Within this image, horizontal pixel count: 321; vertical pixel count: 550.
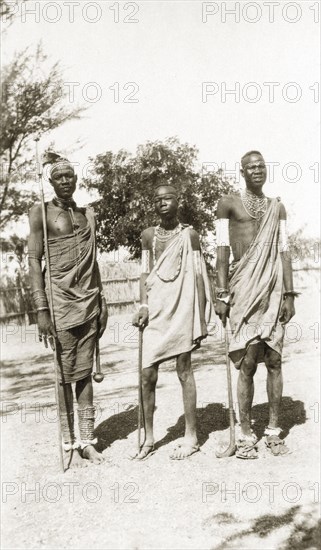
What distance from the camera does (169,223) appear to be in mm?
4523

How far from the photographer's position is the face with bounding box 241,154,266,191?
4.41 m

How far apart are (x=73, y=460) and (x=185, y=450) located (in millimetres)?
902

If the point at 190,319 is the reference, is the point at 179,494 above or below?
below

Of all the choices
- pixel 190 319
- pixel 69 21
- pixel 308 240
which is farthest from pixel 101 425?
pixel 308 240

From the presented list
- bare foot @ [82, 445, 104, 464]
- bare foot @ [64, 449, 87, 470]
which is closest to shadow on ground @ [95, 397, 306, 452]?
bare foot @ [82, 445, 104, 464]

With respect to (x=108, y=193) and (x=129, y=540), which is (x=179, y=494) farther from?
(x=108, y=193)

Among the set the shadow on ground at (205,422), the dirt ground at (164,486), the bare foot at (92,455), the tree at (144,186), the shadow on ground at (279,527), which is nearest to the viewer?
the shadow on ground at (279,527)

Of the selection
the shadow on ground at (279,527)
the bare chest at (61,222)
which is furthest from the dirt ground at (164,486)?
the bare chest at (61,222)

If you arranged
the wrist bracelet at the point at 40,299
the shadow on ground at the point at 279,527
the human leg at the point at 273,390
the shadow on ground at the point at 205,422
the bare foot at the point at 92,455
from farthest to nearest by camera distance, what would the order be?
the shadow on ground at the point at 205,422 < the human leg at the point at 273,390 < the bare foot at the point at 92,455 < the wrist bracelet at the point at 40,299 < the shadow on ground at the point at 279,527

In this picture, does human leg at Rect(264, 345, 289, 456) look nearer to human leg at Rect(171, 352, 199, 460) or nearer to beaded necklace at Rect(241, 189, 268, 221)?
human leg at Rect(171, 352, 199, 460)

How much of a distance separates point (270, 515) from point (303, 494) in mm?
368

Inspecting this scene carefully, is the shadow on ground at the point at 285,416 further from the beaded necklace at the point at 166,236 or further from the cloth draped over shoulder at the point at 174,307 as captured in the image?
the beaded necklace at the point at 166,236

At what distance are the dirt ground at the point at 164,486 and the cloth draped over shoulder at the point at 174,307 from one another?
887mm

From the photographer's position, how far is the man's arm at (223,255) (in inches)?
176
